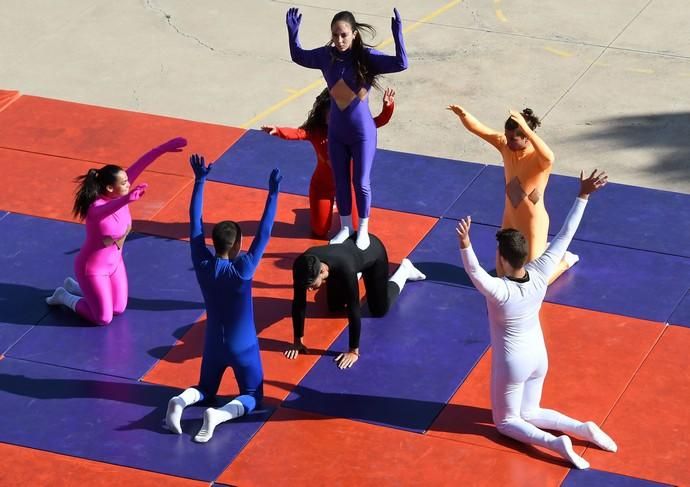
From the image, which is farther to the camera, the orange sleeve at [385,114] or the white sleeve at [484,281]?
the orange sleeve at [385,114]

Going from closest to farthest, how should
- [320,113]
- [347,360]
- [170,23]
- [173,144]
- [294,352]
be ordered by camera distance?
[347,360] → [294,352] → [173,144] → [320,113] → [170,23]

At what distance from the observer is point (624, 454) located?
29.4 feet

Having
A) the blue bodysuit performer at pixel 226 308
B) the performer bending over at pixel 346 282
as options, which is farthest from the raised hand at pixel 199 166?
the performer bending over at pixel 346 282

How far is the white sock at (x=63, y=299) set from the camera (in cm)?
1063

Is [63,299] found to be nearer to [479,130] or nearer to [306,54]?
[306,54]

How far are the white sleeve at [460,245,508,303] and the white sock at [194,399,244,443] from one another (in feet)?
6.53

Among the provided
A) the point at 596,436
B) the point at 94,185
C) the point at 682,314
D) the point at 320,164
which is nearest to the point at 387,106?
the point at 320,164

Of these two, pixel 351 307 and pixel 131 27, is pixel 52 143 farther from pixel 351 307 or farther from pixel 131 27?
pixel 351 307

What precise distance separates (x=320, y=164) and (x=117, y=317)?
2265 millimetres

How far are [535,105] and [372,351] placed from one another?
493 cm

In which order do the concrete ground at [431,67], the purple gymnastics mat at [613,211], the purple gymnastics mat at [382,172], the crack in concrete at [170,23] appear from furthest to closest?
the crack in concrete at [170,23]
the concrete ground at [431,67]
the purple gymnastics mat at [382,172]
the purple gymnastics mat at [613,211]

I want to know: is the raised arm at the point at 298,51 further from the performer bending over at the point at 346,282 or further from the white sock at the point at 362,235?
the performer bending over at the point at 346,282

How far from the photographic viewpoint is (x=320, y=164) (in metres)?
11.6

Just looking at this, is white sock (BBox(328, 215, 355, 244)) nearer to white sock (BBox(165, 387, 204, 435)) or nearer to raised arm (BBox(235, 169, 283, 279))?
raised arm (BBox(235, 169, 283, 279))
